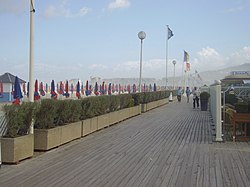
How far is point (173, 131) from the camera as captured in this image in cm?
1245

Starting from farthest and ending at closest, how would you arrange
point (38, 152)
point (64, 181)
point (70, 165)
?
point (38, 152) < point (70, 165) < point (64, 181)

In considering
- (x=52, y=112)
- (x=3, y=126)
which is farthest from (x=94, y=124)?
(x=3, y=126)

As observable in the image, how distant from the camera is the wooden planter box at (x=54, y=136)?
7969mm

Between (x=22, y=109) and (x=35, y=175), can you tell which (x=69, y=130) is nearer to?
(x=22, y=109)

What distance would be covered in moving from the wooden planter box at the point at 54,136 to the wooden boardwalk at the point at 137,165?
0.61ft

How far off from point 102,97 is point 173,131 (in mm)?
3115

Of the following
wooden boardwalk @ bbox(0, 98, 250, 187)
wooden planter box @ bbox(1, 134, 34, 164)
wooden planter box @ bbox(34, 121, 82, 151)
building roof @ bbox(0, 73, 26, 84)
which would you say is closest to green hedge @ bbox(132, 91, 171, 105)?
wooden boardwalk @ bbox(0, 98, 250, 187)

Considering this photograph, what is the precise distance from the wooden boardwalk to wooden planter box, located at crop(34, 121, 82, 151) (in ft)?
0.61

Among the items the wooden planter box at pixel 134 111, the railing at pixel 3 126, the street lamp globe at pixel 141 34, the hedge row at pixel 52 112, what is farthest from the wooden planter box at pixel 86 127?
the street lamp globe at pixel 141 34

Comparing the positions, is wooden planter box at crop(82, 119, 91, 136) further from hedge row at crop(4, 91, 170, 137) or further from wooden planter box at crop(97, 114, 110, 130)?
wooden planter box at crop(97, 114, 110, 130)

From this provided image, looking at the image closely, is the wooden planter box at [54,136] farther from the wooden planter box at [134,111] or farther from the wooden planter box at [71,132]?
the wooden planter box at [134,111]

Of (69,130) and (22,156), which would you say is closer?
(22,156)

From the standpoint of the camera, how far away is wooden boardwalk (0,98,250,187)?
5.55 m

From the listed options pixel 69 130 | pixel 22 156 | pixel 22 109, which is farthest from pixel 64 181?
pixel 69 130
